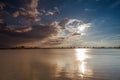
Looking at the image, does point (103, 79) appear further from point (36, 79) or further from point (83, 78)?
point (36, 79)

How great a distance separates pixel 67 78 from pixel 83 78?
78.7 inches

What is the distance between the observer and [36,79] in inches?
797

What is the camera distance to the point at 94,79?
20.4m

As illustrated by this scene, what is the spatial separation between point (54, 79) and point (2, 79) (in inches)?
247

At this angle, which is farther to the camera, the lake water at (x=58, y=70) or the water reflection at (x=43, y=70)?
the lake water at (x=58, y=70)

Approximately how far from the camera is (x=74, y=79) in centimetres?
2023

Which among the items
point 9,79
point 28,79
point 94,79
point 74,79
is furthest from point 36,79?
point 94,79

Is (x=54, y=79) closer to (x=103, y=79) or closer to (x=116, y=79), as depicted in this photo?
(x=103, y=79)

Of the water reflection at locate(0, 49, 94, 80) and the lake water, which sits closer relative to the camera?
the water reflection at locate(0, 49, 94, 80)

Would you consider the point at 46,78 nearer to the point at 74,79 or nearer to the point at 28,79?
the point at 28,79

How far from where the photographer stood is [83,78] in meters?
20.8

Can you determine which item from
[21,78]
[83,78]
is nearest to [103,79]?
[83,78]

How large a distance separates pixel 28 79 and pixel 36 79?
983 millimetres

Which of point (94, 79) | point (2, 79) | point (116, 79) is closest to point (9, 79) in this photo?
point (2, 79)
